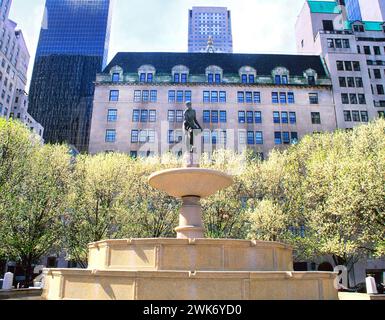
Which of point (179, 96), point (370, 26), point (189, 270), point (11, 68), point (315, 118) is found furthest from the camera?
point (11, 68)

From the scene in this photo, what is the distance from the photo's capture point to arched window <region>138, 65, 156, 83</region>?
52.6 meters

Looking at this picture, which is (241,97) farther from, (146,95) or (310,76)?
(146,95)

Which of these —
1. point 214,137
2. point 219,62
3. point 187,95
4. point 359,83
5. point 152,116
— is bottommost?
point 214,137

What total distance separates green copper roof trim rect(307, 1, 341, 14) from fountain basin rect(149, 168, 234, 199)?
5528cm

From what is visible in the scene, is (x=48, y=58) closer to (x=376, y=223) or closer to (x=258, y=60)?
(x=258, y=60)

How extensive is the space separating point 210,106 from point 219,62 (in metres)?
10.7

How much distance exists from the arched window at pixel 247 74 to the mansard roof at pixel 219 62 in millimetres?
1407

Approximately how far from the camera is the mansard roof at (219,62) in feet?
181

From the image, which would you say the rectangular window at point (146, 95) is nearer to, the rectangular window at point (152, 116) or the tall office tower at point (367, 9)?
the rectangular window at point (152, 116)

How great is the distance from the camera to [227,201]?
102 feet

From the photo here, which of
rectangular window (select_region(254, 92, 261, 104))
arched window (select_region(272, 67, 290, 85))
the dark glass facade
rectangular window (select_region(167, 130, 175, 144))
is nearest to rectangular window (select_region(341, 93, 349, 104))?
arched window (select_region(272, 67, 290, 85))

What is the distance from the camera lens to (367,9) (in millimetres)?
76438

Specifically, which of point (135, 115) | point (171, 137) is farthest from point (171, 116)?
point (135, 115)

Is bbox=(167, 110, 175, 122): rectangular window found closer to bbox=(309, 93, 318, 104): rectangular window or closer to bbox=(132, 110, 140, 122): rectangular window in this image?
bbox=(132, 110, 140, 122): rectangular window
